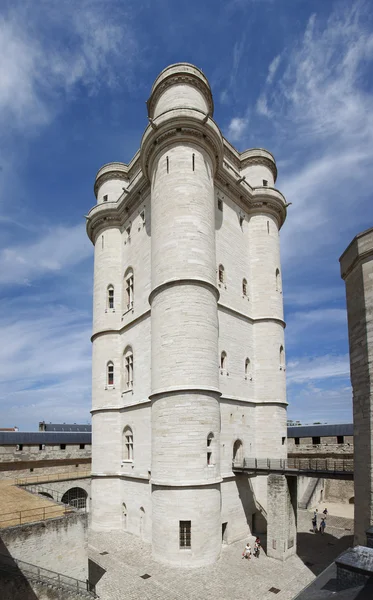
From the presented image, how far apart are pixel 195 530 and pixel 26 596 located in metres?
7.15

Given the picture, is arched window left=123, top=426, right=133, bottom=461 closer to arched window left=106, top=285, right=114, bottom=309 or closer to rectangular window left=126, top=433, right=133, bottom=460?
rectangular window left=126, top=433, right=133, bottom=460

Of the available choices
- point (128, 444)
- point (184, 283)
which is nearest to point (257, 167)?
point (184, 283)

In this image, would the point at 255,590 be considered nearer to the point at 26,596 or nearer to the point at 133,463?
the point at 26,596

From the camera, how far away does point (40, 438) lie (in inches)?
1265

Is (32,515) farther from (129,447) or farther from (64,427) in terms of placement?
(64,427)

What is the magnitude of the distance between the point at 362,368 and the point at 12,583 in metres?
11.6

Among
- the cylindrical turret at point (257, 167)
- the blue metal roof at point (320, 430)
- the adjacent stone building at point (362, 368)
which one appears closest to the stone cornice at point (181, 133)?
the cylindrical turret at point (257, 167)

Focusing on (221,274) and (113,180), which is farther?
(113,180)

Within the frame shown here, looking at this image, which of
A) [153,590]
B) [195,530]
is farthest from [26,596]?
[195,530]

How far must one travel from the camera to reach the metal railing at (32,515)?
42.9 ft

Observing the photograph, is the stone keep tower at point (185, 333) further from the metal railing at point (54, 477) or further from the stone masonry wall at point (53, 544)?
the metal railing at point (54, 477)

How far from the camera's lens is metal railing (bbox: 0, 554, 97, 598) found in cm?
1162

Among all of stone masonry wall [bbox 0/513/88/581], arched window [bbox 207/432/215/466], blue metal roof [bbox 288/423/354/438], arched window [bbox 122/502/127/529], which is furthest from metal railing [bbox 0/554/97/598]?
blue metal roof [bbox 288/423/354/438]

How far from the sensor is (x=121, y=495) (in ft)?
74.3
